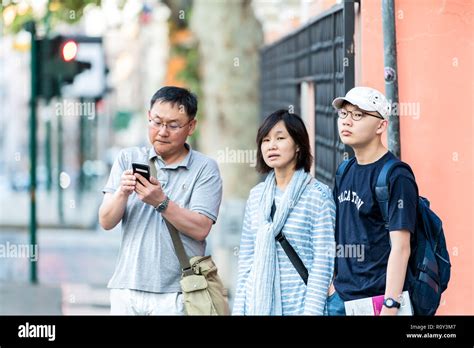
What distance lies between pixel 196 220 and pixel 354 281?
66 centimetres

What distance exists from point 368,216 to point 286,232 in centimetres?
32

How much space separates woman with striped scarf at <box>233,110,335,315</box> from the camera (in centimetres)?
440

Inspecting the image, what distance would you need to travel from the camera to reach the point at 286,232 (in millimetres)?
4426

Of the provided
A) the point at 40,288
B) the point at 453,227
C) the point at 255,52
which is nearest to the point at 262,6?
the point at 255,52

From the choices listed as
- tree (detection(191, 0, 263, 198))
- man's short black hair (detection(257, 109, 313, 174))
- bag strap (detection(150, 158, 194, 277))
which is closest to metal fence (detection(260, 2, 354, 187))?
man's short black hair (detection(257, 109, 313, 174))

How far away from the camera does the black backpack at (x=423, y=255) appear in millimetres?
4344

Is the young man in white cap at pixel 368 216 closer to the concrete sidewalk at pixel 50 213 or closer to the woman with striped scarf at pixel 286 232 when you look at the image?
the woman with striped scarf at pixel 286 232

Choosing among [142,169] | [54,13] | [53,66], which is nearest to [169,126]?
[142,169]

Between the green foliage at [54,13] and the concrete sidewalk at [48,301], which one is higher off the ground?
the green foliage at [54,13]

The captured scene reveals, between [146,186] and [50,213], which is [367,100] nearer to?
[146,186]

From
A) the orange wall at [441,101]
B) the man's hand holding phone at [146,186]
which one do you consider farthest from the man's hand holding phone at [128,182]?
the orange wall at [441,101]

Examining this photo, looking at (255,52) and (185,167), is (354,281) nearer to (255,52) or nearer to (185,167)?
(185,167)

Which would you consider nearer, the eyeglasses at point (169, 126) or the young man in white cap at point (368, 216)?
the young man in white cap at point (368, 216)
